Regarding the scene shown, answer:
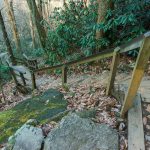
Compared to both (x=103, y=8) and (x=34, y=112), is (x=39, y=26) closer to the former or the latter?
(x=103, y=8)

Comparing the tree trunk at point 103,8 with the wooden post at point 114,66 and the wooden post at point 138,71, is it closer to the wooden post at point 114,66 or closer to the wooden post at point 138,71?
the wooden post at point 114,66

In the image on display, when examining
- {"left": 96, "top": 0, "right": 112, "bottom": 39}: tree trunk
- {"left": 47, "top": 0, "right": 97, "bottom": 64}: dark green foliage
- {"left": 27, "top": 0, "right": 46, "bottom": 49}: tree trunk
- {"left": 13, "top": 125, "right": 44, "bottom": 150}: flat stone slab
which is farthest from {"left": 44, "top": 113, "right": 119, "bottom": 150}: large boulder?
{"left": 27, "top": 0, "right": 46, "bottom": 49}: tree trunk

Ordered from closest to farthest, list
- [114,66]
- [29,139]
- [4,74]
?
1. [29,139]
2. [114,66]
3. [4,74]

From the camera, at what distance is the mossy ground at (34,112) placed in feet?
13.9

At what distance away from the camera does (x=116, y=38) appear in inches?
313

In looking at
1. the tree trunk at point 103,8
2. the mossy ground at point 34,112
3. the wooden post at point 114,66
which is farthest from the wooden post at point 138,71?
the tree trunk at point 103,8

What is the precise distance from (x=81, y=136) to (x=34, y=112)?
2113 millimetres

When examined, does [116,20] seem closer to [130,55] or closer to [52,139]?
[130,55]

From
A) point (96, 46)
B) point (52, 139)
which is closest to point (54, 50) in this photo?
point (96, 46)

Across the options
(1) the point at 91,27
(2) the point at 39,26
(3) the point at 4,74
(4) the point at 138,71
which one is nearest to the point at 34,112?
(4) the point at 138,71

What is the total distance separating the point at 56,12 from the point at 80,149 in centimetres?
927

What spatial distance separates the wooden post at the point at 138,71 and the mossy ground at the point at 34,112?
149 cm

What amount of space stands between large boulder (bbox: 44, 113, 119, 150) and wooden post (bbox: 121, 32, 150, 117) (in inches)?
18.0

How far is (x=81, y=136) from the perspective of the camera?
9.96ft
